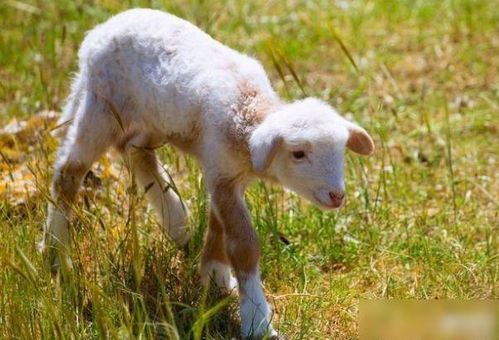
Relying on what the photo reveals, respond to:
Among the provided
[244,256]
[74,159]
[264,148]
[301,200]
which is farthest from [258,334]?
[301,200]

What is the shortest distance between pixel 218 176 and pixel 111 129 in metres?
0.78

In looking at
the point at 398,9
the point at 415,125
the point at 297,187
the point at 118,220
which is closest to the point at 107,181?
the point at 118,220

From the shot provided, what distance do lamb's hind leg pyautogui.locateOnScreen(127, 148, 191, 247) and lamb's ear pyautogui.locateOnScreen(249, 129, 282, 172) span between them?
105 cm

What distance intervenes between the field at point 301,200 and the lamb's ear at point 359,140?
75 centimetres

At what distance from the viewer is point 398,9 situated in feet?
29.2

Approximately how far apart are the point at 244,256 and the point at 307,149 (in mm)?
612

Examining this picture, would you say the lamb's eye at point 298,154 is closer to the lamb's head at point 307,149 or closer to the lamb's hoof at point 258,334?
the lamb's head at point 307,149

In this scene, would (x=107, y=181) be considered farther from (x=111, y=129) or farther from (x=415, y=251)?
(x=415, y=251)

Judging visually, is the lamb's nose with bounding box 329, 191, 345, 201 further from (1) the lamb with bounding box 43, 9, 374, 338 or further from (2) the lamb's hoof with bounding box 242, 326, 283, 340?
(2) the lamb's hoof with bounding box 242, 326, 283, 340

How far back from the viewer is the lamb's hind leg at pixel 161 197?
5266mm

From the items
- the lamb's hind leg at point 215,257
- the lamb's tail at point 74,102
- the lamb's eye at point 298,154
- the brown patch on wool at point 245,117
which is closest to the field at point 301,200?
the lamb's hind leg at point 215,257

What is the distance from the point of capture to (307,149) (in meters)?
4.21

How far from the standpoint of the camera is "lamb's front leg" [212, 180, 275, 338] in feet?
14.6

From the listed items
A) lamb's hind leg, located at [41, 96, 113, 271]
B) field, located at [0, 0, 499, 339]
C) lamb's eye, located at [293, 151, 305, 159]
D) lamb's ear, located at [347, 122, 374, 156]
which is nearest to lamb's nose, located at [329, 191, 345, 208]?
lamb's eye, located at [293, 151, 305, 159]
